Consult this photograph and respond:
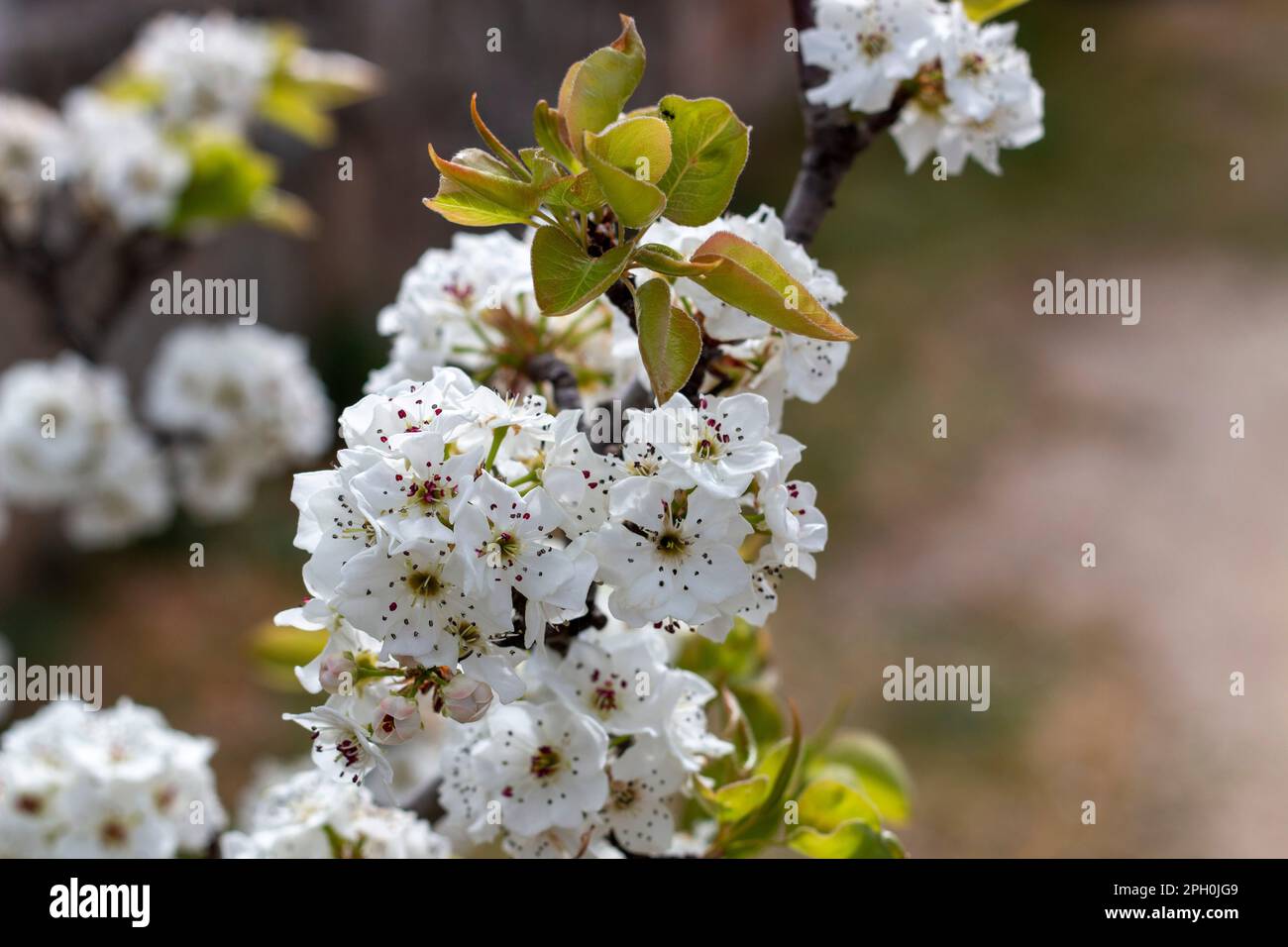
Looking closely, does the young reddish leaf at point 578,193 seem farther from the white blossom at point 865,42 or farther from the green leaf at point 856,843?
the green leaf at point 856,843

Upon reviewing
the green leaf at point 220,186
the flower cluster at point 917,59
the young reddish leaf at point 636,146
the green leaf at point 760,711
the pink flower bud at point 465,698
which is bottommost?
the green leaf at point 760,711

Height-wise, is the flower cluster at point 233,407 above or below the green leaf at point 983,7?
below

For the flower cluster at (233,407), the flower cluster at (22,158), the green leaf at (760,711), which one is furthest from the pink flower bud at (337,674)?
the flower cluster at (22,158)

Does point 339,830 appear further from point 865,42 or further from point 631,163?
point 865,42

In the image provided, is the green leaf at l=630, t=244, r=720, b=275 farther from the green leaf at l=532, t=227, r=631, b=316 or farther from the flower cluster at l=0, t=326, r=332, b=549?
the flower cluster at l=0, t=326, r=332, b=549

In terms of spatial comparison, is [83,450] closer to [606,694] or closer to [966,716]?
[606,694]

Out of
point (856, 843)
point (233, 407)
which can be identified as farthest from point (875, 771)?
point (233, 407)
